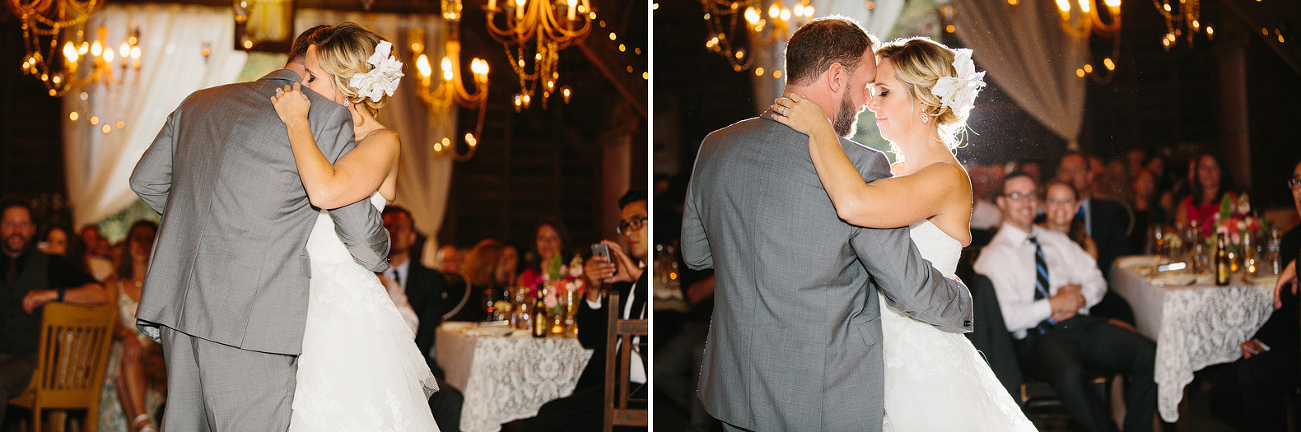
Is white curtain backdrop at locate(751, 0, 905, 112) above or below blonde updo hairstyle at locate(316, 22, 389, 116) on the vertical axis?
above

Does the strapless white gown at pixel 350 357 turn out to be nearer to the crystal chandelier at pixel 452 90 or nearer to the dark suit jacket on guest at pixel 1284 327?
the dark suit jacket on guest at pixel 1284 327

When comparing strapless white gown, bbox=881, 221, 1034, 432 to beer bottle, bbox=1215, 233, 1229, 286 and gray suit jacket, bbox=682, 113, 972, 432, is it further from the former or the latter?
beer bottle, bbox=1215, 233, 1229, 286

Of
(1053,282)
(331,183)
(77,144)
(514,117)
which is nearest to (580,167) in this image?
(514,117)

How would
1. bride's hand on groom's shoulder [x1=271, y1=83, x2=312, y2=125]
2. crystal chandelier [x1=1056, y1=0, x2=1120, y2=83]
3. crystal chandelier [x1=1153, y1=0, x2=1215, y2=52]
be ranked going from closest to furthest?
1. bride's hand on groom's shoulder [x1=271, y1=83, x2=312, y2=125]
2. crystal chandelier [x1=1056, y1=0, x2=1120, y2=83]
3. crystal chandelier [x1=1153, y1=0, x2=1215, y2=52]

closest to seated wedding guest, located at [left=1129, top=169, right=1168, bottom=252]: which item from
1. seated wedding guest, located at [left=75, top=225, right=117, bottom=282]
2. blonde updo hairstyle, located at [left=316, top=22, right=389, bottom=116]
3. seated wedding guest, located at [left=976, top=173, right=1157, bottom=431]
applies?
seated wedding guest, located at [left=976, top=173, right=1157, bottom=431]

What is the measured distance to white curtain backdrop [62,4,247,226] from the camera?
730 cm

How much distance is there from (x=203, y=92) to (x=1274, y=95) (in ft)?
13.7

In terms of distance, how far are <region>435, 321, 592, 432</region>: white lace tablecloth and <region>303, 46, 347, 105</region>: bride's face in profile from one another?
5.81 feet

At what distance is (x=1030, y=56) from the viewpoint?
3207 millimetres

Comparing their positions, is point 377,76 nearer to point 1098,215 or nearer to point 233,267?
point 233,267

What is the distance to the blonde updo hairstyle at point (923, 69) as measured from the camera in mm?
2260

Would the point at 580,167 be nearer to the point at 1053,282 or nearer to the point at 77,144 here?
the point at 1053,282

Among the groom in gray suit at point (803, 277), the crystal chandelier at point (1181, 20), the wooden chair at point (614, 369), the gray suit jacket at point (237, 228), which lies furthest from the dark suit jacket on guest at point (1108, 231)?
the gray suit jacket at point (237, 228)

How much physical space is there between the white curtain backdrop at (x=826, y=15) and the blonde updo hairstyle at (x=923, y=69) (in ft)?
3.08
